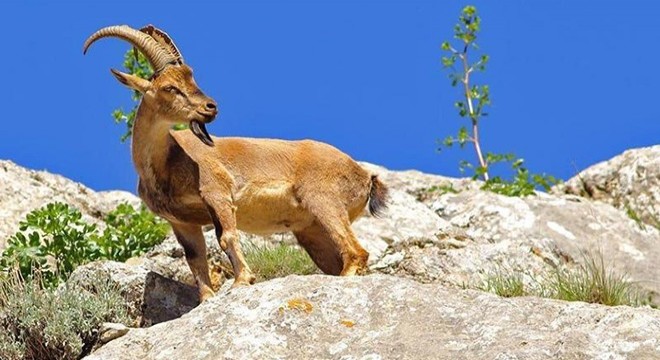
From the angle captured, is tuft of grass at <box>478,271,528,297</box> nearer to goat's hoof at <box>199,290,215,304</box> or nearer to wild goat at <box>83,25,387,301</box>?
wild goat at <box>83,25,387,301</box>

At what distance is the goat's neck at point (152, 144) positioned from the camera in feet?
37.4

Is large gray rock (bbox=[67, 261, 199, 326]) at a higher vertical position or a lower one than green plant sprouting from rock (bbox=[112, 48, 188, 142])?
lower

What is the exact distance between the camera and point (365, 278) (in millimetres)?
9812

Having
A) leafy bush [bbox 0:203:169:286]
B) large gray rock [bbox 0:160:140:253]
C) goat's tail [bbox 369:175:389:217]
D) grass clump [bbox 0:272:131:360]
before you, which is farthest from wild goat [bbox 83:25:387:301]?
large gray rock [bbox 0:160:140:253]

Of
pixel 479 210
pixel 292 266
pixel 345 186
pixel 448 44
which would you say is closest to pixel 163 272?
pixel 292 266

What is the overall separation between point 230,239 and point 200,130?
92 centimetres

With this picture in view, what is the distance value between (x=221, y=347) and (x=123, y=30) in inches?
139

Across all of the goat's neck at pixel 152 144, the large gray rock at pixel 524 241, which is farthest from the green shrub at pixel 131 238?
the large gray rock at pixel 524 241

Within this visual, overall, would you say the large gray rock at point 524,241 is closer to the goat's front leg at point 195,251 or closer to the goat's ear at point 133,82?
the goat's front leg at point 195,251

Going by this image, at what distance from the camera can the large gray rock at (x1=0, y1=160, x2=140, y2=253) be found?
1628cm

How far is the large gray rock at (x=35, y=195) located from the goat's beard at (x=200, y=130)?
528cm

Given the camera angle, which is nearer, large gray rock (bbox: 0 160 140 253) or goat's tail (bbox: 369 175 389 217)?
goat's tail (bbox: 369 175 389 217)

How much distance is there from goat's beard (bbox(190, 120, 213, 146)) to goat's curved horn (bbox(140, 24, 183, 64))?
2.36 ft

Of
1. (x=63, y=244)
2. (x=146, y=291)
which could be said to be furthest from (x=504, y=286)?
(x=63, y=244)
